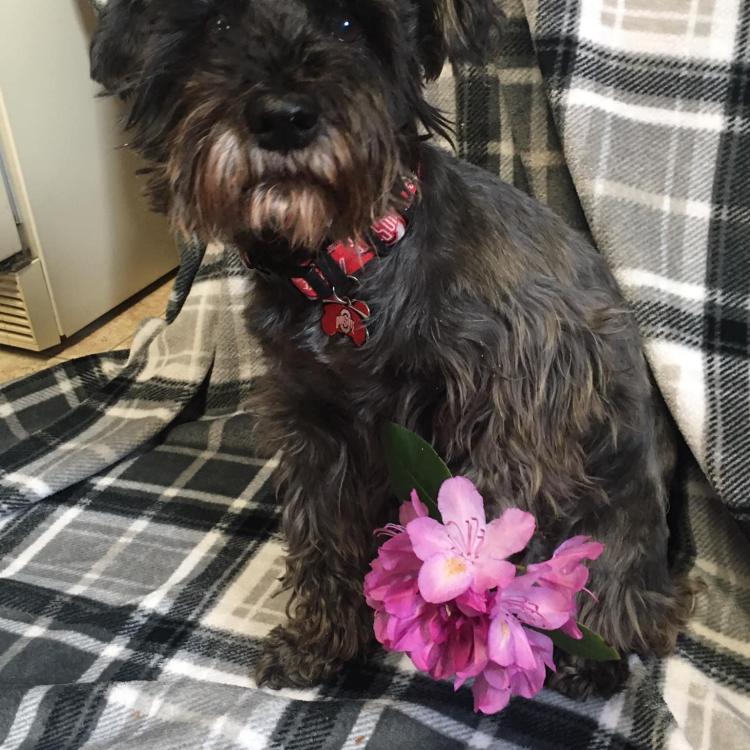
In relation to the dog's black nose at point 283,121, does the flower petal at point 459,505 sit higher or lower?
lower

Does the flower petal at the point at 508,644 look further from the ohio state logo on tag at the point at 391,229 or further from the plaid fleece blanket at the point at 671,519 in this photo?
the ohio state logo on tag at the point at 391,229

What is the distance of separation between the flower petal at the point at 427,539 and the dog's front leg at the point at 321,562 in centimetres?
29

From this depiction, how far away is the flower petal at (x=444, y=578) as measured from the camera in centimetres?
86

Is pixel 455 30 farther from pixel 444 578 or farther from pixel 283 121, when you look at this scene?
pixel 444 578

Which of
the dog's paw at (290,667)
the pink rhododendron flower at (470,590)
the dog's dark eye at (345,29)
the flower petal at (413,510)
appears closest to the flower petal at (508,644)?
the pink rhododendron flower at (470,590)

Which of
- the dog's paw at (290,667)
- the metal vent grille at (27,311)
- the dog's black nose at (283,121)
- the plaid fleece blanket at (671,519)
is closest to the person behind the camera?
the dog's black nose at (283,121)

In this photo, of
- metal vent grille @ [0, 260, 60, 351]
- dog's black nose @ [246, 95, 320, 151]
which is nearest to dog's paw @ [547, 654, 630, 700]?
dog's black nose @ [246, 95, 320, 151]

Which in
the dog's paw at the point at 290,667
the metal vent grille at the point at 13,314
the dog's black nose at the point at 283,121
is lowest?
the dog's paw at the point at 290,667

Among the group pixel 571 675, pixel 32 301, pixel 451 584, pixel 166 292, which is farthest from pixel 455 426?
pixel 166 292

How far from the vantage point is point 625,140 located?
4.36 ft

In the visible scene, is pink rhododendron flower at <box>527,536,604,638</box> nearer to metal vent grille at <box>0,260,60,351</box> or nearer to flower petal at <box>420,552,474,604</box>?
flower petal at <box>420,552,474,604</box>

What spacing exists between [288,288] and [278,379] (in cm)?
13

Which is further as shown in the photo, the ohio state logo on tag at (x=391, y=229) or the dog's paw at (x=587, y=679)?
the dog's paw at (x=587, y=679)

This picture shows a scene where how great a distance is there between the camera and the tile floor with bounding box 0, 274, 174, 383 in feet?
6.87
